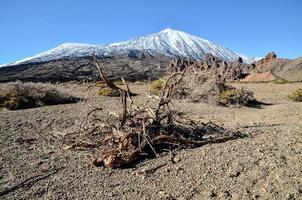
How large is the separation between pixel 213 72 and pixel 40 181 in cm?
988

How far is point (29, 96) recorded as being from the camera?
12555 millimetres

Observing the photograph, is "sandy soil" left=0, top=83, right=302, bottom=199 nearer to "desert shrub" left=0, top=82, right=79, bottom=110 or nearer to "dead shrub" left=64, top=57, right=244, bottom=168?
"dead shrub" left=64, top=57, right=244, bottom=168

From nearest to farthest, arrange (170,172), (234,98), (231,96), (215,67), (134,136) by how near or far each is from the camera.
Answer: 1. (170,172)
2. (134,136)
3. (234,98)
4. (231,96)
5. (215,67)

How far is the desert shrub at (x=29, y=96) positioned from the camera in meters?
11.8

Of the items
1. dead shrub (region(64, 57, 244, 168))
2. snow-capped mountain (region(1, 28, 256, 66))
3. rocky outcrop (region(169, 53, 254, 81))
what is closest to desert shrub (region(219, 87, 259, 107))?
rocky outcrop (region(169, 53, 254, 81))

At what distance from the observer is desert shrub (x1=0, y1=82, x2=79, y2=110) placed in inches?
465

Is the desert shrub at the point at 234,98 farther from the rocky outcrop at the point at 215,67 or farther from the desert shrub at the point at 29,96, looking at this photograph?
the desert shrub at the point at 29,96

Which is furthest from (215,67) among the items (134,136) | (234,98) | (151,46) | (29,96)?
(151,46)

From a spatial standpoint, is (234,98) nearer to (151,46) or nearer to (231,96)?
(231,96)

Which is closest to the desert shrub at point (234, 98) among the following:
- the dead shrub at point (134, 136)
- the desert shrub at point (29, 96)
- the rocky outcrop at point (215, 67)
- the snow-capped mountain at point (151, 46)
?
the rocky outcrop at point (215, 67)

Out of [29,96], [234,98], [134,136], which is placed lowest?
[234,98]

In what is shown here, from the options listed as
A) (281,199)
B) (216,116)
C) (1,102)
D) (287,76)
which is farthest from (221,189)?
(287,76)

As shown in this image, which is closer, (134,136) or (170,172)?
(170,172)

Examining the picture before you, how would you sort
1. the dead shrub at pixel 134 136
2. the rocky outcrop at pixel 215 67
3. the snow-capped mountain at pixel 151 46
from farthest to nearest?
the snow-capped mountain at pixel 151 46, the rocky outcrop at pixel 215 67, the dead shrub at pixel 134 136
